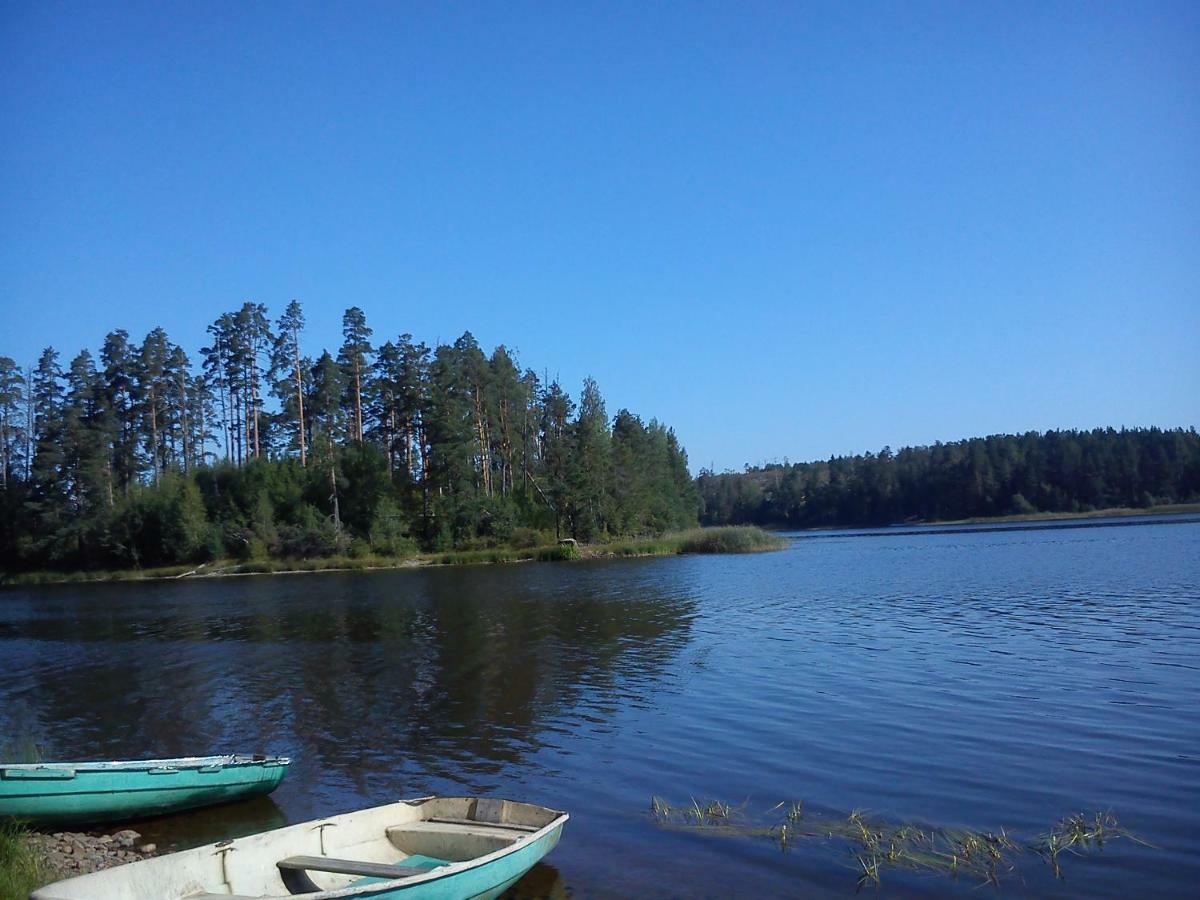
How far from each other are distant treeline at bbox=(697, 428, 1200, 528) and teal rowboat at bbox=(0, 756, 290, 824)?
13051 cm

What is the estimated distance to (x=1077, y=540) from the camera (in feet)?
210

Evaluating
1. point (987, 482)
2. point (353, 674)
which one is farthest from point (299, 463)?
point (987, 482)

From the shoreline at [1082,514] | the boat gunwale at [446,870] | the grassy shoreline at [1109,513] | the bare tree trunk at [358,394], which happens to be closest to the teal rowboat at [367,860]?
the boat gunwale at [446,870]

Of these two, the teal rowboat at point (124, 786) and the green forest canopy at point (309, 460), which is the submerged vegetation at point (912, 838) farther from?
the green forest canopy at point (309, 460)

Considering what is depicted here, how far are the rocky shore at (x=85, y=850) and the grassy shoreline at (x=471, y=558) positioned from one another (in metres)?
58.7

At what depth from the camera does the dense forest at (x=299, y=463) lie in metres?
74.7

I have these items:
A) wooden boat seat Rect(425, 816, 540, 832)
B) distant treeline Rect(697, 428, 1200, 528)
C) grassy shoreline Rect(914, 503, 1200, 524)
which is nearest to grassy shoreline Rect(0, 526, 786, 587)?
wooden boat seat Rect(425, 816, 540, 832)

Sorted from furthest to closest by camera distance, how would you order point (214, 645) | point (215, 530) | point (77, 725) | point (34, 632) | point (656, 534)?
point (656, 534) < point (215, 530) < point (34, 632) < point (214, 645) < point (77, 725)

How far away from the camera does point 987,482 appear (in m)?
132

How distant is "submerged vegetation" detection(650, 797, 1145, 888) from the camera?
9078 millimetres

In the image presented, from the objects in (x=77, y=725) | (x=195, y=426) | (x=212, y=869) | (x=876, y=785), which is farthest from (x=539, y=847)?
(x=195, y=426)

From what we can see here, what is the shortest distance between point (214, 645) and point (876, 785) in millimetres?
23636

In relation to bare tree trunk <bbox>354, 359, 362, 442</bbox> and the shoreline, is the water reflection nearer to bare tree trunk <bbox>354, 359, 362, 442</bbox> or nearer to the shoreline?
bare tree trunk <bbox>354, 359, 362, 442</bbox>

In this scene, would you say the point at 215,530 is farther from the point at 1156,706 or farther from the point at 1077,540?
the point at 1156,706
